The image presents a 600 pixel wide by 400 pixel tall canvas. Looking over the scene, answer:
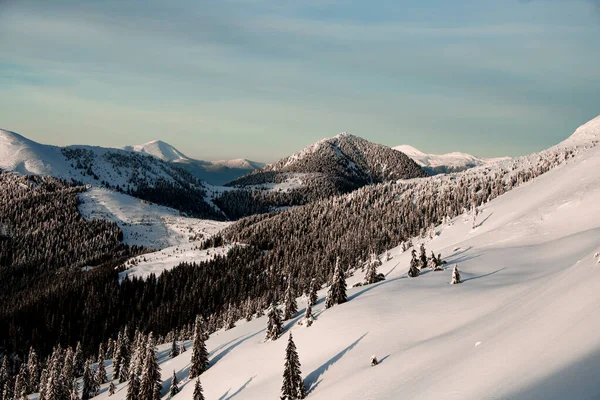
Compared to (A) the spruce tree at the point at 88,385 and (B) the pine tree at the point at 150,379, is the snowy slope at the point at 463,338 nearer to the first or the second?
(B) the pine tree at the point at 150,379

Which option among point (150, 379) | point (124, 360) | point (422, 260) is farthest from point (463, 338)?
Answer: point (124, 360)

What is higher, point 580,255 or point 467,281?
point 580,255

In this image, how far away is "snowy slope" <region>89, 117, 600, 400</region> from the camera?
72.7 ft

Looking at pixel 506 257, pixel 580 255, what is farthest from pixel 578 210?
pixel 580 255

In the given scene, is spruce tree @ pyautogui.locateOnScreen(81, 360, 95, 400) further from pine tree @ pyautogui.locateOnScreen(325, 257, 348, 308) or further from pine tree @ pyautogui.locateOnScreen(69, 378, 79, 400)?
pine tree @ pyautogui.locateOnScreen(325, 257, 348, 308)

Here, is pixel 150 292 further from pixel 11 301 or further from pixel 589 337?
pixel 589 337

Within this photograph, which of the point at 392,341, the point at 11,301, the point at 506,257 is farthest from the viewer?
the point at 11,301

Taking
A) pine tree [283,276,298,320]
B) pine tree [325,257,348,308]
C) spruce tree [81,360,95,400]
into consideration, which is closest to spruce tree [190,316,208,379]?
pine tree [283,276,298,320]

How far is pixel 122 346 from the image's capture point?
94.4 meters

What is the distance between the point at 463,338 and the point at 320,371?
16.9 meters

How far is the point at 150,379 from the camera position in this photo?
6153cm

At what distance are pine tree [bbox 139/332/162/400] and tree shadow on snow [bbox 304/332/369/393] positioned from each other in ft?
110

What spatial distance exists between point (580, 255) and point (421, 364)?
1517 inches

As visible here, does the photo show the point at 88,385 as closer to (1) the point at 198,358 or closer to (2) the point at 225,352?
(1) the point at 198,358
